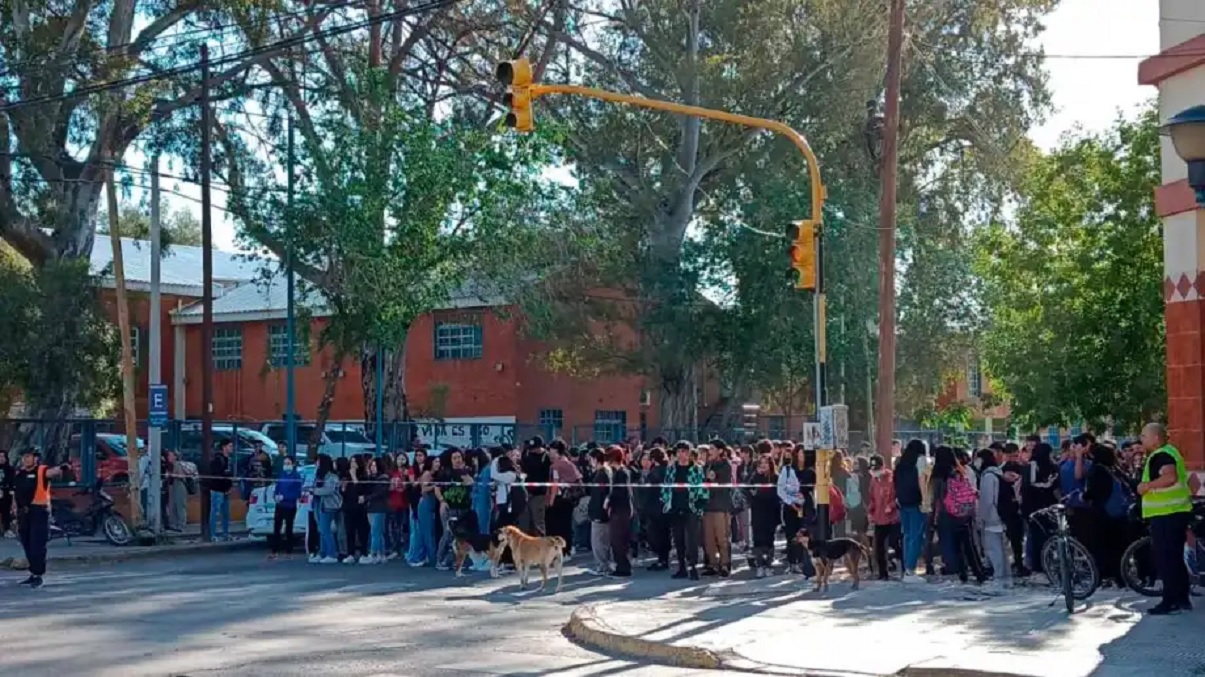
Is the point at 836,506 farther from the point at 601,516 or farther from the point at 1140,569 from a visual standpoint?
the point at 1140,569

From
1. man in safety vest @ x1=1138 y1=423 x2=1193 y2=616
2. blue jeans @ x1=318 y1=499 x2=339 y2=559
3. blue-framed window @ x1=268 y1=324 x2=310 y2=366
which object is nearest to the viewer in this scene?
man in safety vest @ x1=1138 y1=423 x2=1193 y2=616

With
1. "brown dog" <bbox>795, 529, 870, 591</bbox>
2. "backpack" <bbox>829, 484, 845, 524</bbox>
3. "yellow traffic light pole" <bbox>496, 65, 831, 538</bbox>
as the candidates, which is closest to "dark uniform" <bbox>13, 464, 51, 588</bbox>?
"yellow traffic light pole" <bbox>496, 65, 831, 538</bbox>

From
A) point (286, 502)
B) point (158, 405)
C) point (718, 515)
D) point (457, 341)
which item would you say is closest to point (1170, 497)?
point (718, 515)

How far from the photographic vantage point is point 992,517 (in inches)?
747

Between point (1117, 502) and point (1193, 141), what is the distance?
17.3 feet

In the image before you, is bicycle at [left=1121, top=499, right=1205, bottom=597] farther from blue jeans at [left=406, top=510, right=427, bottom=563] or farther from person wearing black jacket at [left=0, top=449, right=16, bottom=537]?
person wearing black jacket at [left=0, top=449, right=16, bottom=537]

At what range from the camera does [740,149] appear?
41656 millimetres

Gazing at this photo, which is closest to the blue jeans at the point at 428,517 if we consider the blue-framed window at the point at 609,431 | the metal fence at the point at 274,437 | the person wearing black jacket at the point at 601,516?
the person wearing black jacket at the point at 601,516

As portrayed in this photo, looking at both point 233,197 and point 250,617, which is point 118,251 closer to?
point 233,197

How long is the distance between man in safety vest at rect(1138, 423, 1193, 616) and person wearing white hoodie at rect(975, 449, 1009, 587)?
3.87 metres

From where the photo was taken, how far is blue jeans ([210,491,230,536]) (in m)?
29.0

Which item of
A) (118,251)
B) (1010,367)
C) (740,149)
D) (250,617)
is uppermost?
(740,149)

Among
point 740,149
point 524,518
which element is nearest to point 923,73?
point 740,149

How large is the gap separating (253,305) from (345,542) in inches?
1118
